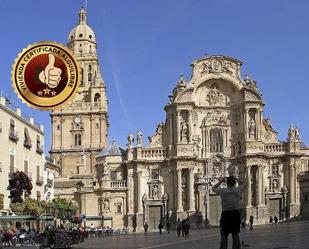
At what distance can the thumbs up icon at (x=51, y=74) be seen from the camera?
2644 centimetres

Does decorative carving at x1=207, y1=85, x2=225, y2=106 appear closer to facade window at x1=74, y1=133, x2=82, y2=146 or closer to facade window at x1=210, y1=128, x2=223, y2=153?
facade window at x1=210, y1=128, x2=223, y2=153

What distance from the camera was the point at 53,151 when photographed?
379 ft

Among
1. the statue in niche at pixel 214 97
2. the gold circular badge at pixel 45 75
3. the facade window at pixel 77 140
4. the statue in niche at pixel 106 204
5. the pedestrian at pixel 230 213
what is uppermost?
the statue in niche at pixel 214 97

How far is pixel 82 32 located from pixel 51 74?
10287cm

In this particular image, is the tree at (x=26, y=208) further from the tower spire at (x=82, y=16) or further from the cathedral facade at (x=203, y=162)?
the tower spire at (x=82, y=16)

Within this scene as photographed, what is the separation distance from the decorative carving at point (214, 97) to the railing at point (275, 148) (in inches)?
315

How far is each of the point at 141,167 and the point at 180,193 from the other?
6.08m

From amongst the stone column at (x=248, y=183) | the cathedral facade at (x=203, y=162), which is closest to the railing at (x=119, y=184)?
the cathedral facade at (x=203, y=162)

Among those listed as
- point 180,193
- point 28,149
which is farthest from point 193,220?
point 28,149

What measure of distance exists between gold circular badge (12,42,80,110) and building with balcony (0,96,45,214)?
107 feet

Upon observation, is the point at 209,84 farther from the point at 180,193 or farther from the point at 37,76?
the point at 37,76

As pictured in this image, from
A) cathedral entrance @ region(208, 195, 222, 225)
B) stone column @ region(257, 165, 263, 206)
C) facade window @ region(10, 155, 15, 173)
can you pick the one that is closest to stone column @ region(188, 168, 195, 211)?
cathedral entrance @ region(208, 195, 222, 225)

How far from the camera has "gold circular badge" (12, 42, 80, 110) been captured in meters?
26.7

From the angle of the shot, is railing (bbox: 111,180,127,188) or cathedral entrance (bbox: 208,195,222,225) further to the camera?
railing (bbox: 111,180,127,188)
